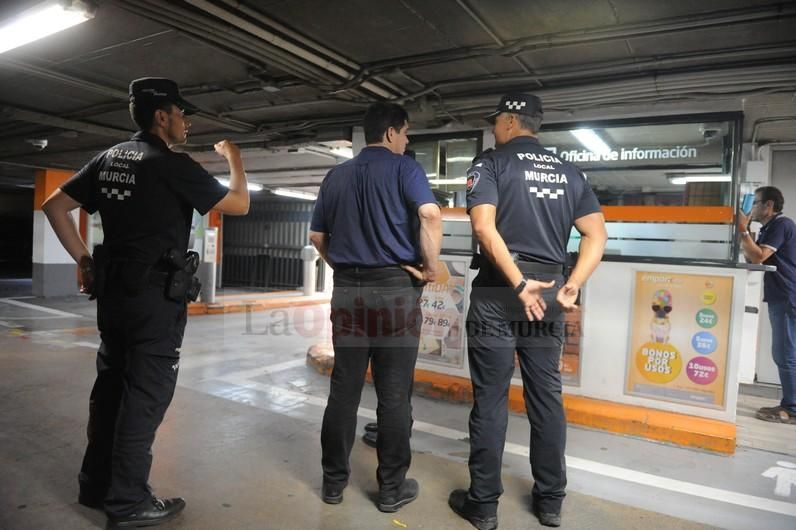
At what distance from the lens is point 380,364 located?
2389 mm

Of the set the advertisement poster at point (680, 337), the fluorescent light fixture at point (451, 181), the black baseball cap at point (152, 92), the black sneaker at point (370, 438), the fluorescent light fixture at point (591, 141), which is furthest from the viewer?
the fluorescent light fixture at point (451, 181)

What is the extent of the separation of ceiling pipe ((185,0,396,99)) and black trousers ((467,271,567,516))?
2.23m

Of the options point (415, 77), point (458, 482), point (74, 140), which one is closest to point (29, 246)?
point (74, 140)

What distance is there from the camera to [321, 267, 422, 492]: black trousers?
7.79ft

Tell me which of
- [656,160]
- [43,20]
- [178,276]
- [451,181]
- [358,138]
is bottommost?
[178,276]

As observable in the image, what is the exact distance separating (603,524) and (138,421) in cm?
207

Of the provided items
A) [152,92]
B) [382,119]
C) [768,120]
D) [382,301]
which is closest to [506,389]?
[382,301]

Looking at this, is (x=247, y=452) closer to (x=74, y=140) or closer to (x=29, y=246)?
(x=74, y=140)

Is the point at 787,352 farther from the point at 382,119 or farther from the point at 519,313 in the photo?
the point at 382,119

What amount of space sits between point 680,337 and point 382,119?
2.72 m

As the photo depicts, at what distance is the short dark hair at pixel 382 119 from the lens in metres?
2.51

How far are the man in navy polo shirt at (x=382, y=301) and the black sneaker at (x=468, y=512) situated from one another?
0.69 ft

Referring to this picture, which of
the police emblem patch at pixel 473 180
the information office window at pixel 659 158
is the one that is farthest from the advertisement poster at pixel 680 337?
the police emblem patch at pixel 473 180

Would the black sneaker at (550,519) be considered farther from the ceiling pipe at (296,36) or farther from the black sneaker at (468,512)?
the ceiling pipe at (296,36)
